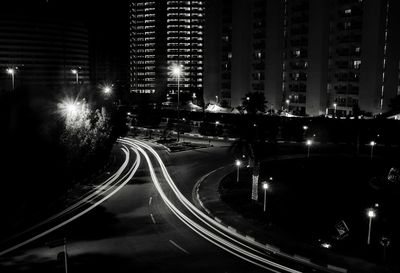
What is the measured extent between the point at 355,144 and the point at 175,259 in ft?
150

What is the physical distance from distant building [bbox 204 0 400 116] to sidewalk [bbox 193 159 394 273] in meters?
52.8

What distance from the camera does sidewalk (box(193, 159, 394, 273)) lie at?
69.2 ft

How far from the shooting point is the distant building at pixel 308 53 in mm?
84938

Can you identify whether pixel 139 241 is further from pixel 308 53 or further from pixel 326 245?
pixel 308 53

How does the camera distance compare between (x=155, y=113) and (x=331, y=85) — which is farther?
(x=331, y=85)

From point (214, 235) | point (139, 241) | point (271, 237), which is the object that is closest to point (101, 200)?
point (139, 241)

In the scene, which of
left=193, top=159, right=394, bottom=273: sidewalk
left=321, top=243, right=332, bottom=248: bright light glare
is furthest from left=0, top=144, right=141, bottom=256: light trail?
left=321, top=243, right=332, bottom=248: bright light glare

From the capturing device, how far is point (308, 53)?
9538cm

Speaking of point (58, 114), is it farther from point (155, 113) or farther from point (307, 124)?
point (155, 113)

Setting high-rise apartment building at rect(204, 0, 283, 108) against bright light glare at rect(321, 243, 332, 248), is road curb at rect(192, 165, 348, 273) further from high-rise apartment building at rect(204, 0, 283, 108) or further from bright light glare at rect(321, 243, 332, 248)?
high-rise apartment building at rect(204, 0, 283, 108)

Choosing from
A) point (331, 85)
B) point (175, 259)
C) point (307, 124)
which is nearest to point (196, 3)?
point (331, 85)

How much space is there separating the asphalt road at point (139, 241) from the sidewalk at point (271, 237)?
1.01 metres

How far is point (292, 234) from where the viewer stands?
26.2m

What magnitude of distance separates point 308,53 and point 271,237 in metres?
77.1
